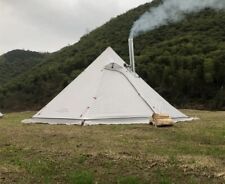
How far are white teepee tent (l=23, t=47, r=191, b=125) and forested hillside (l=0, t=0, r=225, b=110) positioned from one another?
1669cm

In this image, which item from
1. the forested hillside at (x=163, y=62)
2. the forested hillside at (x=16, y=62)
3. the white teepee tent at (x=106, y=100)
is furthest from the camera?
the forested hillside at (x=16, y=62)

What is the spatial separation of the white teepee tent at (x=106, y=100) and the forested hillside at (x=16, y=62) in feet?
141

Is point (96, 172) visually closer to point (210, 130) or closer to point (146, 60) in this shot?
point (210, 130)

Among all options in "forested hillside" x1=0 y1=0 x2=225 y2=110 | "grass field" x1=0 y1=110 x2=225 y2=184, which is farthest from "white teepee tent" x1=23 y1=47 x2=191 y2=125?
"forested hillside" x1=0 y1=0 x2=225 y2=110

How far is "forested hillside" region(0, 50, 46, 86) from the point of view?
6306 centimetres

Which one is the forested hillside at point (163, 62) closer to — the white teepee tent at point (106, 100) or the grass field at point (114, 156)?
the white teepee tent at point (106, 100)

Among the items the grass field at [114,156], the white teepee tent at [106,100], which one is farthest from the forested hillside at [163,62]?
the grass field at [114,156]

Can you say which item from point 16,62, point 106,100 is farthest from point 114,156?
point 16,62

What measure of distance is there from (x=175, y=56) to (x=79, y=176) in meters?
31.8

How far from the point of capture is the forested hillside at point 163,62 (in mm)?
36688

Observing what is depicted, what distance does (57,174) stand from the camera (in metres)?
9.40

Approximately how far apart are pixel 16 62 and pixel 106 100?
5317 centimetres

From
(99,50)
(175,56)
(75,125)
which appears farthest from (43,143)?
(99,50)

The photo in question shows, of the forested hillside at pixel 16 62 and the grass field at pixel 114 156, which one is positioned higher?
the grass field at pixel 114 156
